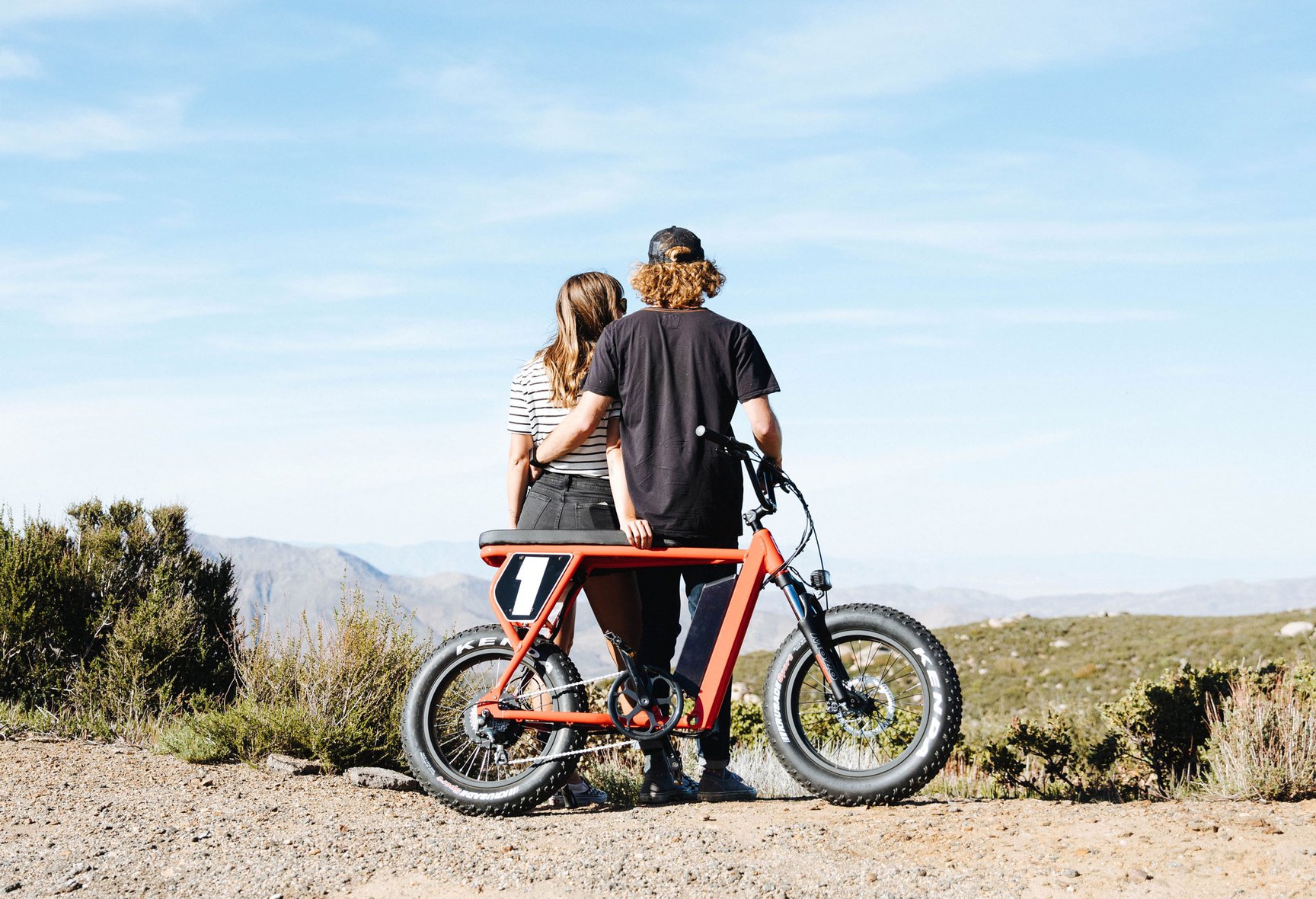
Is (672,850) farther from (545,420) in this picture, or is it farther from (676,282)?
(676,282)

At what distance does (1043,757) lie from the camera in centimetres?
1066

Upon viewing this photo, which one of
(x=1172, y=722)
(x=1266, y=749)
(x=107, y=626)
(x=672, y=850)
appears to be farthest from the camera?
(x=107, y=626)

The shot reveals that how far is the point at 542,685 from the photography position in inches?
225

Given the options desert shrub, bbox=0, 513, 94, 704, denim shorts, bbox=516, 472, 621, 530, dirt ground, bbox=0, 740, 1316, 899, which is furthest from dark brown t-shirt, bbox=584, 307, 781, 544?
desert shrub, bbox=0, 513, 94, 704

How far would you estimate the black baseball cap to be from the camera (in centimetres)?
571

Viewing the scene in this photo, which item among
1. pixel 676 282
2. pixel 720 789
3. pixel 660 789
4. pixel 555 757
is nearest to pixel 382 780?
pixel 555 757

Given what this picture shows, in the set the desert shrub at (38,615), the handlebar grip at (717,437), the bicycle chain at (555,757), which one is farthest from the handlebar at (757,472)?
the desert shrub at (38,615)

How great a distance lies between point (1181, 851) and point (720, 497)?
2.43 m

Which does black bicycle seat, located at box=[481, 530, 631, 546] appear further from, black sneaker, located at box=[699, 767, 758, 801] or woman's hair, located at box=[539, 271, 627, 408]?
black sneaker, located at box=[699, 767, 758, 801]

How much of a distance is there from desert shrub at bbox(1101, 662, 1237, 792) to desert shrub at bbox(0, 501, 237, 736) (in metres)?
7.23

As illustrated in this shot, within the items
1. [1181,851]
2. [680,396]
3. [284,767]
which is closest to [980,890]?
[1181,851]

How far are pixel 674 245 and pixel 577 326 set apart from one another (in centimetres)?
69

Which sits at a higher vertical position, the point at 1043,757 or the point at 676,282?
the point at 676,282

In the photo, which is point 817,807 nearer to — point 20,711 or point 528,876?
point 528,876
